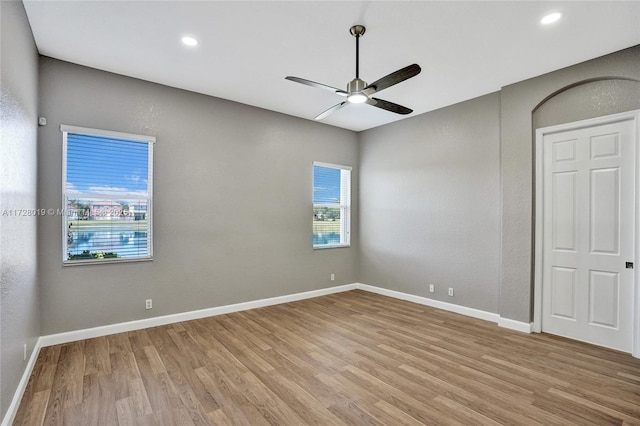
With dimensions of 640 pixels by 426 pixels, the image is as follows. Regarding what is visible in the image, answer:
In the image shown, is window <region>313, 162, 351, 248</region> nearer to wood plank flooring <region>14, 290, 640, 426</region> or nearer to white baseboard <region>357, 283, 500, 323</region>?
white baseboard <region>357, 283, 500, 323</region>

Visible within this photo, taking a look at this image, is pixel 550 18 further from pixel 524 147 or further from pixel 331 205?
pixel 331 205

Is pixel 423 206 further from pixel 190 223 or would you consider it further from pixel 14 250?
pixel 14 250

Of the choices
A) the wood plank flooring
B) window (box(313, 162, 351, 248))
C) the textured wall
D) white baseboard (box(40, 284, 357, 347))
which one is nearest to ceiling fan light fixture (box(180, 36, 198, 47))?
window (box(313, 162, 351, 248))

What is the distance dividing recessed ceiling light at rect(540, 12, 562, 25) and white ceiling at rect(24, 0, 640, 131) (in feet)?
0.18

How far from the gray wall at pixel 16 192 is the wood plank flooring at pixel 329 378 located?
1.51 feet

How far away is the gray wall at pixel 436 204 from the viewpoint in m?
4.28

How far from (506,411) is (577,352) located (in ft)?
5.50

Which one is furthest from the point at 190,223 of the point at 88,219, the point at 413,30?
the point at 413,30

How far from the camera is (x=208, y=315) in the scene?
4266 mm

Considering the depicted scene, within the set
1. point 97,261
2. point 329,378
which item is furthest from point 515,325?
point 97,261

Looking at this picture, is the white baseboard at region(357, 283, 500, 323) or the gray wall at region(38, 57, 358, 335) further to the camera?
the white baseboard at region(357, 283, 500, 323)

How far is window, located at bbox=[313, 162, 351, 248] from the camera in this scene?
559 centimetres

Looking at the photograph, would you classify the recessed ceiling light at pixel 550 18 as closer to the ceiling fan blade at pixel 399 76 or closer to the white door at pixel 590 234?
the ceiling fan blade at pixel 399 76

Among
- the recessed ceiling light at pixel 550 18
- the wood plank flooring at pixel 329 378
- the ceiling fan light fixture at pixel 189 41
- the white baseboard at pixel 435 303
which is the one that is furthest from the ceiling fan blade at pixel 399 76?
the white baseboard at pixel 435 303
